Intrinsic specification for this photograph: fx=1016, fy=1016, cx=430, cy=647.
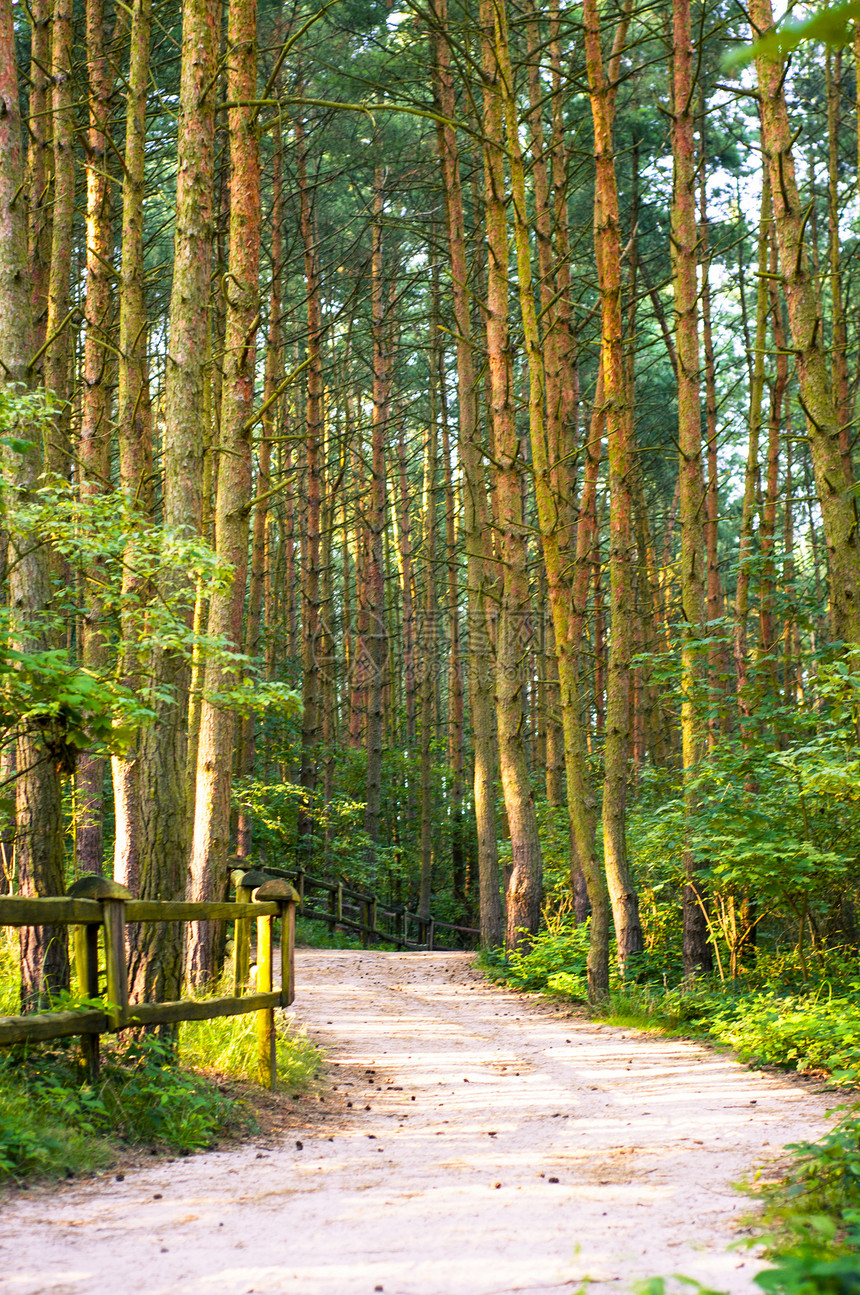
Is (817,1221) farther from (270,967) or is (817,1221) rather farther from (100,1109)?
(270,967)

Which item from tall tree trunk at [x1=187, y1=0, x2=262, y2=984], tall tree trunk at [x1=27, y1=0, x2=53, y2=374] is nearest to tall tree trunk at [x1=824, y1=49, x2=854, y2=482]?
tall tree trunk at [x1=187, y1=0, x2=262, y2=984]

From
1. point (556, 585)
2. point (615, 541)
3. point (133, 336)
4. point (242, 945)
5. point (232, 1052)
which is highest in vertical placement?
point (133, 336)

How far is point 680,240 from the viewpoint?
1132cm

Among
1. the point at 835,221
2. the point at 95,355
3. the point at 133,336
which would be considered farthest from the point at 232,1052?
the point at 835,221

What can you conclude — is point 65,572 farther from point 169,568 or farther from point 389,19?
point 389,19

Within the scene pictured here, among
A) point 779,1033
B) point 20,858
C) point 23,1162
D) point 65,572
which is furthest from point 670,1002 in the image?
point 65,572

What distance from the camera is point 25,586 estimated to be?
6996 millimetres

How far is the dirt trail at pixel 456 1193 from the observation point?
10.6 ft

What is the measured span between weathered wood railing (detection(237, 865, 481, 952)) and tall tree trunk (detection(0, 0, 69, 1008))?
11325 millimetres

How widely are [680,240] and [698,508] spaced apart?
302cm

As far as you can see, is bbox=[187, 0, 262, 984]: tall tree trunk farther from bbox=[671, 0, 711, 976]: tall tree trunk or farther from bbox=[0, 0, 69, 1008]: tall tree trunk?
bbox=[671, 0, 711, 976]: tall tree trunk

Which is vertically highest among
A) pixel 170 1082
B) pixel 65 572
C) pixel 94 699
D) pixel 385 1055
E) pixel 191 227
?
pixel 191 227

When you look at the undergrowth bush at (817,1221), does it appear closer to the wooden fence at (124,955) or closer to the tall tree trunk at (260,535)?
the wooden fence at (124,955)

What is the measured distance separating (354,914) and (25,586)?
1736cm
